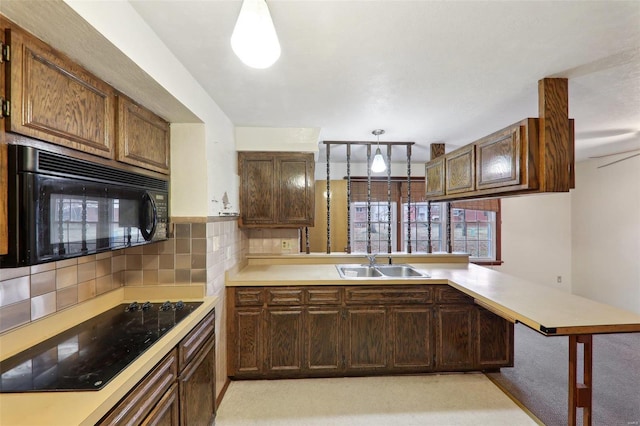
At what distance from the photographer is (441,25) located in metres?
1.16

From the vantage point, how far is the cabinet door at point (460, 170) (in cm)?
215

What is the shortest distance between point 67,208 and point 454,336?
9.07 feet

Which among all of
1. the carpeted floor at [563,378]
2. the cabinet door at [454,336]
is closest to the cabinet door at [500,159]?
the cabinet door at [454,336]

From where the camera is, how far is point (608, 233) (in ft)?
12.2

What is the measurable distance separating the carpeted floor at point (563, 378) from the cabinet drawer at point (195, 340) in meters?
2.41

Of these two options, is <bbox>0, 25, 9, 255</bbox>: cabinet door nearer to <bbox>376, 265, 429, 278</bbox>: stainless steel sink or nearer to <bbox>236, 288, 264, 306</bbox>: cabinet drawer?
<bbox>236, 288, 264, 306</bbox>: cabinet drawer

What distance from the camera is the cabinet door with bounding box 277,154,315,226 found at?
2656 millimetres

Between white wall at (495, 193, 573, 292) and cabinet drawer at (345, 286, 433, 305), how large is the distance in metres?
3.14

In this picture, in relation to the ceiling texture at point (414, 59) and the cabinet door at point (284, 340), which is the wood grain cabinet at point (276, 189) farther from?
the cabinet door at point (284, 340)

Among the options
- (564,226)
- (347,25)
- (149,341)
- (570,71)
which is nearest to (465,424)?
(149,341)

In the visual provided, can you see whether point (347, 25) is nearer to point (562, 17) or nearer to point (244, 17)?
point (244, 17)

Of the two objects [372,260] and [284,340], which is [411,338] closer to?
[372,260]

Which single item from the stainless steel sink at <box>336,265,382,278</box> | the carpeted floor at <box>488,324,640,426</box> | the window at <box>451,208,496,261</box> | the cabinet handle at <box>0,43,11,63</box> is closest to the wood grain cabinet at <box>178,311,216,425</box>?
the cabinet handle at <box>0,43,11,63</box>

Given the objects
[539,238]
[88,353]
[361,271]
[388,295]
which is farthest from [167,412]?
[539,238]
